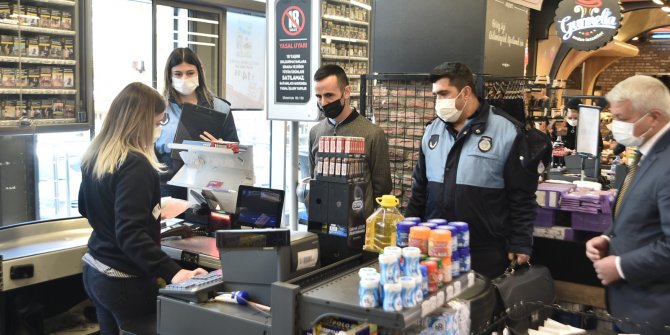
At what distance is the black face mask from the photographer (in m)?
3.66

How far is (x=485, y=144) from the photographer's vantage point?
314 cm

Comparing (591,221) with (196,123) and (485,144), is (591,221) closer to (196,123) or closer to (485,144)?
(485,144)

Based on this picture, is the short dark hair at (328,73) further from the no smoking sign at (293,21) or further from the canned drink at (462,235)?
the canned drink at (462,235)

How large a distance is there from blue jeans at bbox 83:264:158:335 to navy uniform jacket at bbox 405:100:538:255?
151 cm

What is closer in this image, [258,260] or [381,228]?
[258,260]

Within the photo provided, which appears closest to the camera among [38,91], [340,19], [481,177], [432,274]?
[432,274]

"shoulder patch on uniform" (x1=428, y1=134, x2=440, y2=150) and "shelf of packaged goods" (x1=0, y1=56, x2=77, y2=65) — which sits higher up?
"shelf of packaged goods" (x1=0, y1=56, x2=77, y2=65)

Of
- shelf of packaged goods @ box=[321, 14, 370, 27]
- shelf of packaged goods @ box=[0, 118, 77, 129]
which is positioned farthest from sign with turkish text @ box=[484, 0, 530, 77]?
shelf of packaged goods @ box=[0, 118, 77, 129]

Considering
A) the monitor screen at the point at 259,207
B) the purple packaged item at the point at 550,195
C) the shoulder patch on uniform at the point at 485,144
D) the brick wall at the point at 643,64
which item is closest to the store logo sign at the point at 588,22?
the purple packaged item at the point at 550,195

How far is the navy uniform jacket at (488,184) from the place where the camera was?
312 centimetres

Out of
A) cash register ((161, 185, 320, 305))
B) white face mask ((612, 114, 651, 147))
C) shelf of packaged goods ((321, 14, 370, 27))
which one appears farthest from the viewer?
shelf of packaged goods ((321, 14, 370, 27))

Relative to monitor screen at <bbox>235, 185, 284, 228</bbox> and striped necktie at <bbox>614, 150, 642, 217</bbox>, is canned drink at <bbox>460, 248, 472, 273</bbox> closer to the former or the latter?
striped necktie at <bbox>614, 150, 642, 217</bbox>

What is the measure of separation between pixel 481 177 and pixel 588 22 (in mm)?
3687

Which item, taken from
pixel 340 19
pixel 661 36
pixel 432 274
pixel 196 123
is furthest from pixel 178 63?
pixel 661 36
